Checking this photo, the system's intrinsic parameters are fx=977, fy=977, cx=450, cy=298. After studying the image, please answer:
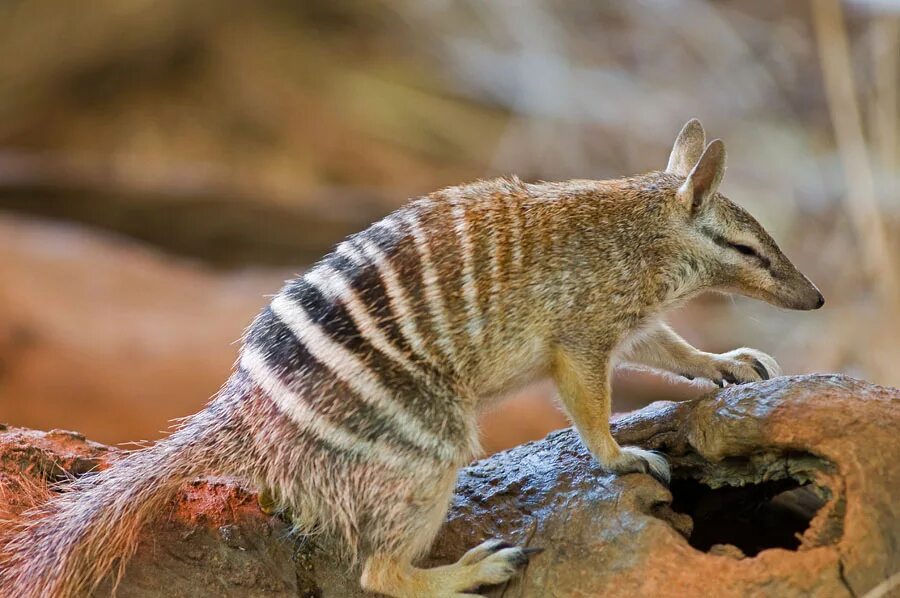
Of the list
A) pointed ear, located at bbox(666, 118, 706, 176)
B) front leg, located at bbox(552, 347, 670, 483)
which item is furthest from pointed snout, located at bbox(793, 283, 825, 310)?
front leg, located at bbox(552, 347, 670, 483)

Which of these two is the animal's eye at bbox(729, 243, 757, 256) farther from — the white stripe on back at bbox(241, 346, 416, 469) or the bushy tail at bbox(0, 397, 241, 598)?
the bushy tail at bbox(0, 397, 241, 598)

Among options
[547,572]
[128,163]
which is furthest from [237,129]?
[547,572]

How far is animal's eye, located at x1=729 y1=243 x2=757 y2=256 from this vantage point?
11.9ft

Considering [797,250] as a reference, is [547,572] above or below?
below

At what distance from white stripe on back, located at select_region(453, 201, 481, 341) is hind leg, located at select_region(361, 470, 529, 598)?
0.50 m

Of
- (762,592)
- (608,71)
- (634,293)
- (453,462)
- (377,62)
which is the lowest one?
(762,592)

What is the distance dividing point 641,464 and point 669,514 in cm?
18

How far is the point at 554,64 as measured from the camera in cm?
1029

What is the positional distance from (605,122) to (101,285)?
509 centimetres

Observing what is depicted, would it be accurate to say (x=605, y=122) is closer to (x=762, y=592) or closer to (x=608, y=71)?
(x=608, y=71)

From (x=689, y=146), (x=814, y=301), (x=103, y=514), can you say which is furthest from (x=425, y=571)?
(x=689, y=146)

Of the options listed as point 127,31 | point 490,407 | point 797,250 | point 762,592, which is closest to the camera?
point 762,592

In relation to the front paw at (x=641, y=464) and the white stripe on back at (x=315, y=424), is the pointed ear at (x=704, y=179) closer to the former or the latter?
the front paw at (x=641, y=464)

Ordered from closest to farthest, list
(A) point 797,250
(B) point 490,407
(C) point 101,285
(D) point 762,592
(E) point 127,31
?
(D) point 762,592 → (B) point 490,407 → (C) point 101,285 → (A) point 797,250 → (E) point 127,31
